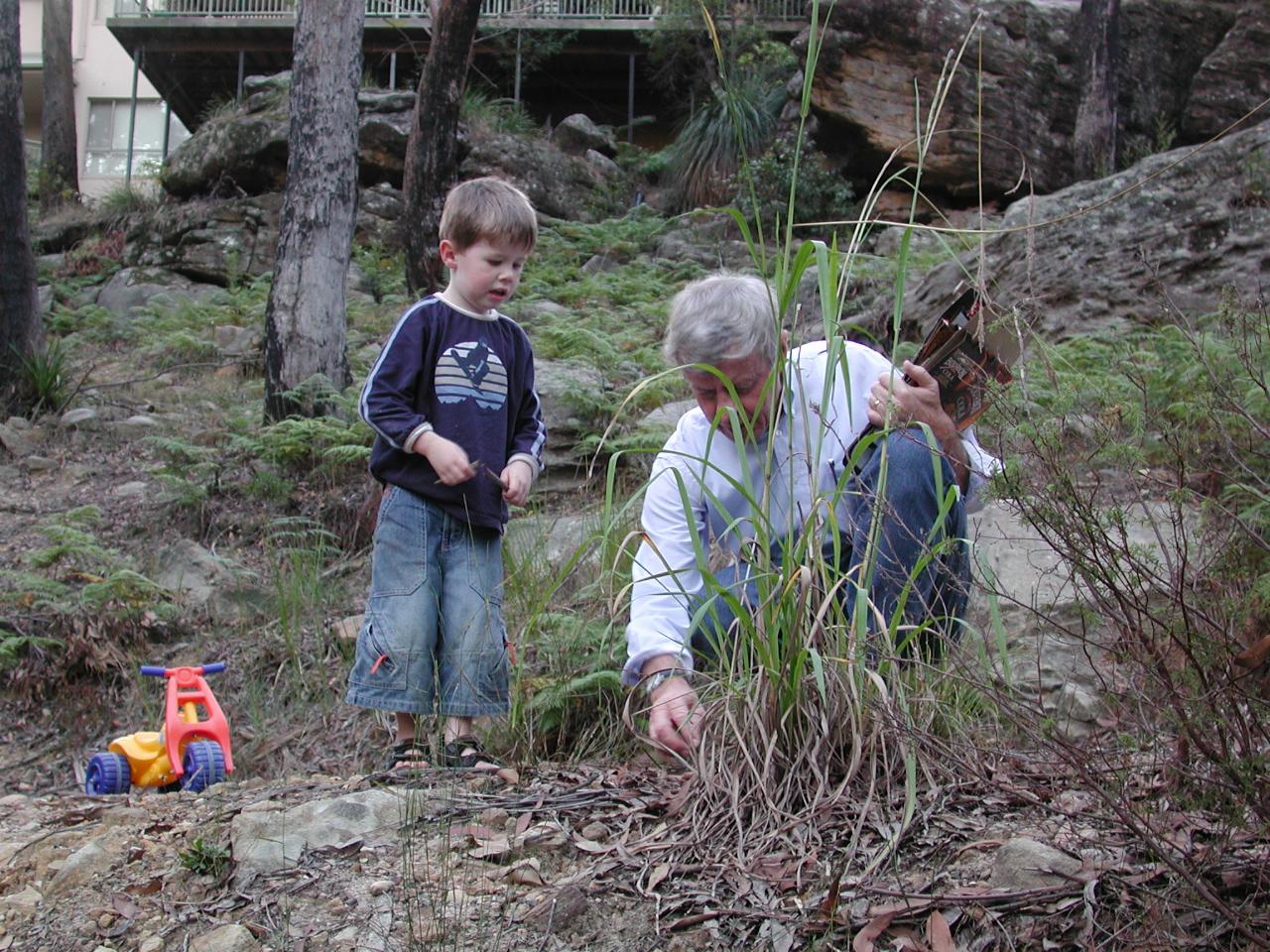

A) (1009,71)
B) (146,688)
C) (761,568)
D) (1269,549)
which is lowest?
(146,688)

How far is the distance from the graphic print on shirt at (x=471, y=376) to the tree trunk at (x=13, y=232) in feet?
20.2

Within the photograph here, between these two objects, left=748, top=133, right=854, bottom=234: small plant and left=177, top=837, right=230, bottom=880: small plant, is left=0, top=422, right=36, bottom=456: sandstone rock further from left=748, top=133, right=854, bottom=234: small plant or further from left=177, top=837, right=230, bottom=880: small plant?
left=748, top=133, right=854, bottom=234: small plant

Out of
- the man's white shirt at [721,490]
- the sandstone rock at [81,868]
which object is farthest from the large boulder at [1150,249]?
the sandstone rock at [81,868]

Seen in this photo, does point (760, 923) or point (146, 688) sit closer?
point (760, 923)

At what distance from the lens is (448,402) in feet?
11.7

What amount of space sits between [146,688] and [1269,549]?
4338mm

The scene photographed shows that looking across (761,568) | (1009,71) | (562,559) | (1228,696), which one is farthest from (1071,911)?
(1009,71)

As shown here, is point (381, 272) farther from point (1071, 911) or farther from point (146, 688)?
point (1071, 911)

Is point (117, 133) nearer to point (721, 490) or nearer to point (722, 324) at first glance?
point (721, 490)

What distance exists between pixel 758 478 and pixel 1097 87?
1104 cm

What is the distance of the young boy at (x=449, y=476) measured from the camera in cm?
336

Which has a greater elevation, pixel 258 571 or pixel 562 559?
pixel 562 559

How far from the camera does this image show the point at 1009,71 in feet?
44.0

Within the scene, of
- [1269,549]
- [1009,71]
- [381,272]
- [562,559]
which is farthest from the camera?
[1009,71]
